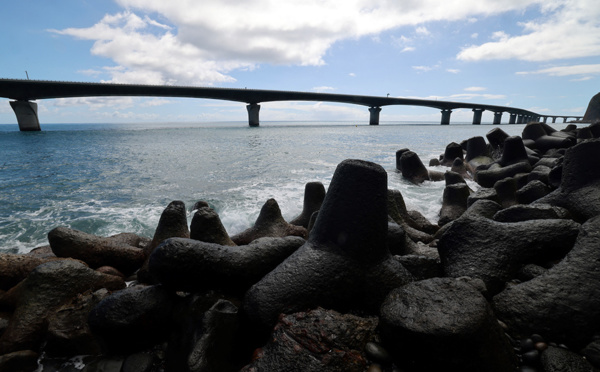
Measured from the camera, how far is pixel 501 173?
894cm

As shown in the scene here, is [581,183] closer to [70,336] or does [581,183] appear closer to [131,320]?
[131,320]

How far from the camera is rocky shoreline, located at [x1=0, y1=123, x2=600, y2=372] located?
1.84 m

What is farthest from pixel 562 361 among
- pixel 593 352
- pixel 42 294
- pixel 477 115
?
pixel 477 115

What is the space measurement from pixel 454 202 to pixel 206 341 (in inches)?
240

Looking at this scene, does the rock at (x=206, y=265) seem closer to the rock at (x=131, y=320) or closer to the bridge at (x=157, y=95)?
the rock at (x=131, y=320)

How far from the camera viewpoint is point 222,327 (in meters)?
2.20

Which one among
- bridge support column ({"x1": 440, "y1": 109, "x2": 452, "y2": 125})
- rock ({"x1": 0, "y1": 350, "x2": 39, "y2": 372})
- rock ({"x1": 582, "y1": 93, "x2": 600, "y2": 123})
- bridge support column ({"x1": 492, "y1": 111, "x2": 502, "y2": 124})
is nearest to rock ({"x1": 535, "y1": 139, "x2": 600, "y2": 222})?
rock ({"x1": 0, "y1": 350, "x2": 39, "y2": 372})

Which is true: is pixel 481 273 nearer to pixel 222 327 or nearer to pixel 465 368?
pixel 465 368

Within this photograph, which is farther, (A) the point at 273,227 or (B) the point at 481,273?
(A) the point at 273,227

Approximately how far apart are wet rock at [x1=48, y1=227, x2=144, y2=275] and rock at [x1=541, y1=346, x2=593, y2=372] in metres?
4.68

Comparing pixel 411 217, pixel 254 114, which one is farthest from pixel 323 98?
pixel 411 217

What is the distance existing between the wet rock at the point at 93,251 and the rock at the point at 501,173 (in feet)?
31.5

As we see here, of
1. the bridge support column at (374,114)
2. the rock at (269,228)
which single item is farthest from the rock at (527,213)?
the bridge support column at (374,114)

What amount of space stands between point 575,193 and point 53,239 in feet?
25.1
